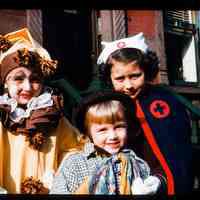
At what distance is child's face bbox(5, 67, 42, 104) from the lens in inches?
206

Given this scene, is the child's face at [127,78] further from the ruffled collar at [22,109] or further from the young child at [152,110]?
the ruffled collar at [22,109]

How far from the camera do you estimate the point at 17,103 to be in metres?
5.23

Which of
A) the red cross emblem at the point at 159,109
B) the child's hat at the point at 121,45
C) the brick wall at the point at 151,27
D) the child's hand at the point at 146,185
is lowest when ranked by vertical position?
the child's hand at the point at 146,185

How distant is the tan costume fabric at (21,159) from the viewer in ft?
16.8

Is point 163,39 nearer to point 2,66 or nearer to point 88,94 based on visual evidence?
point 88,94

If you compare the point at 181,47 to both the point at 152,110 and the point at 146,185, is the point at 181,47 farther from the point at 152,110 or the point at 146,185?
the point at 146,185

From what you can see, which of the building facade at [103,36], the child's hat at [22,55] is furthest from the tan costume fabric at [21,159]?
the building facade at [103,36]

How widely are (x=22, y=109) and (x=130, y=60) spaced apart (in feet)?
3.19

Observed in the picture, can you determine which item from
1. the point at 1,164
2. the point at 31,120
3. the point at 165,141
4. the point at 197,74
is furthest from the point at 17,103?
the point at 197,74

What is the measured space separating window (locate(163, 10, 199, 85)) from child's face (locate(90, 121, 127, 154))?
0.85 metres

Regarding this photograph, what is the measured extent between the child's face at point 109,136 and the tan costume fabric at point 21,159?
319 millimetres

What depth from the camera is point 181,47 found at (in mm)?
6141

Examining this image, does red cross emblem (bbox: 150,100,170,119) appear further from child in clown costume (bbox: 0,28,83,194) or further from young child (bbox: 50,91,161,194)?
child in clown costume (bbox: 0,28,83,194)

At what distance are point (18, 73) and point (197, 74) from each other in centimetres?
171
